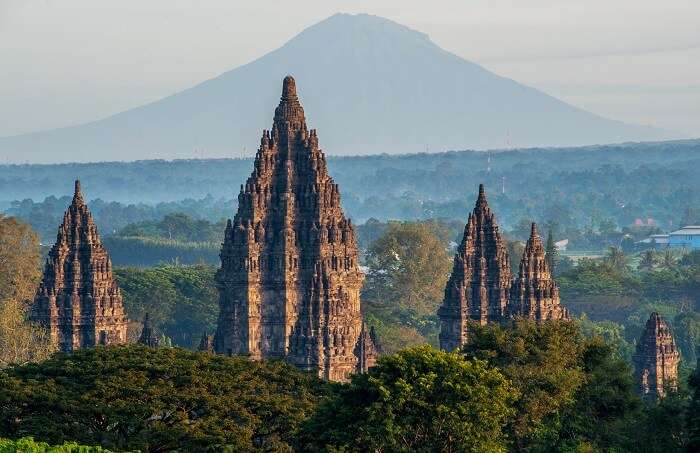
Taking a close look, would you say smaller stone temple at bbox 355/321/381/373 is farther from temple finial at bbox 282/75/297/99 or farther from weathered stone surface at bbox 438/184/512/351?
temple finial at bbox 282/75/297/99

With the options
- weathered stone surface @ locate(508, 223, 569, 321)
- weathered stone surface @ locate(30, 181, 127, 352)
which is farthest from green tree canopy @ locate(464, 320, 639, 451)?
weathered stone surface @ locate(30, 181, 127, 352)

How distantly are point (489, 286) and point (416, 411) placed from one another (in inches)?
1694

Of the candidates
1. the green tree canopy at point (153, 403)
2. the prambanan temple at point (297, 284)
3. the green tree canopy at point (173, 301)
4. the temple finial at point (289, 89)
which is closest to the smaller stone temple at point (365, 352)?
the prambanan temple at point (297, 284)

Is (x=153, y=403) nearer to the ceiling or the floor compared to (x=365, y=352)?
nearer to the floor

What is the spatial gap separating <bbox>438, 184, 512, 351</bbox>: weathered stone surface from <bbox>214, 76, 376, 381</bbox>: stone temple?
13.7ft

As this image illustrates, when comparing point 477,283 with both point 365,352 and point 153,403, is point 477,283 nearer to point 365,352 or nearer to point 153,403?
point 365,352

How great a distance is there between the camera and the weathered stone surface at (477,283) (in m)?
111

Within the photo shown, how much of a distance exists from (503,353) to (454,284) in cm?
3016

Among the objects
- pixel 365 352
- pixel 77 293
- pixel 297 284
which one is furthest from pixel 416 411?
pixel 297 284

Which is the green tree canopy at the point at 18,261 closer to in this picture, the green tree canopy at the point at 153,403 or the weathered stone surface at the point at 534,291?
the weathered stone surface at the point at 534,291

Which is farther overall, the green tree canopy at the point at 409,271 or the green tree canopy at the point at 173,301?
the green tree canopy at the point at 409,271

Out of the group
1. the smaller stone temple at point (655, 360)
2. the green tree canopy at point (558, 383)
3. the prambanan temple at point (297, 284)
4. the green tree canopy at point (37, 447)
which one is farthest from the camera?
the smaller stone temple at point (655, 360)

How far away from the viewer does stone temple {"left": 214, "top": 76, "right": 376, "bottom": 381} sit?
115m

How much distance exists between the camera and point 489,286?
113 metres
